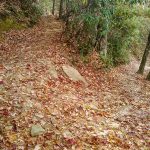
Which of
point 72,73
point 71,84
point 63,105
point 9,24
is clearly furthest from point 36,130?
point 9,24

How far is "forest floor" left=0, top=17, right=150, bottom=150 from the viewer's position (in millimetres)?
6965

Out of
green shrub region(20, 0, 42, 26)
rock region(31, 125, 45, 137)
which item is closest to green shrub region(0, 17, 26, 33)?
green shrub region(20, 0, 42, 26)

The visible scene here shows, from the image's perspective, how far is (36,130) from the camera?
710 cm

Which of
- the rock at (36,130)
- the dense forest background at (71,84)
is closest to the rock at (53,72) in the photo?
the dense forest background at (71,84)

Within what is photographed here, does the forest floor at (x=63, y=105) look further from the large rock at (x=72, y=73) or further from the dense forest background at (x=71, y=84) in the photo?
the large rock at (x=72, y=73)

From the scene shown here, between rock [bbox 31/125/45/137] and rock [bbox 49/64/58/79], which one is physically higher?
rock [bbox 31/125/45/137]

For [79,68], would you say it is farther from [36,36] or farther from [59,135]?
[59,135]

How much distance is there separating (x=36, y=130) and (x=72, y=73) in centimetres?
452

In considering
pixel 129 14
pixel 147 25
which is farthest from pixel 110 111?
pixel 147 25

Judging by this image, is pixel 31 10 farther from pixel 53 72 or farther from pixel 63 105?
pixel 63 105

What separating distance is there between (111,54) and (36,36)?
4.47m

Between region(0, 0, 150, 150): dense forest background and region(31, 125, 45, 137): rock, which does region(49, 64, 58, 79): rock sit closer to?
region(0, 0, 150, 150): dense forest background

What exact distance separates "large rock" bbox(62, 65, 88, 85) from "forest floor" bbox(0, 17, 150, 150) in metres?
0.26

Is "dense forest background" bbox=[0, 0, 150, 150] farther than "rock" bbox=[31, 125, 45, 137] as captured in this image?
Yes
